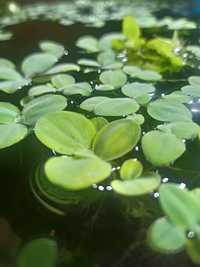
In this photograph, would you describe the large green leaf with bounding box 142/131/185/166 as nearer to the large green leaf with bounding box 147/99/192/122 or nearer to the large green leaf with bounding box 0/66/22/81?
the large green leaf with bounding box 147/99/192/122

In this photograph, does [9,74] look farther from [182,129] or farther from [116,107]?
[182,129]

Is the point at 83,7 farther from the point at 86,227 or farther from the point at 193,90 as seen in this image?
the point at 86,227

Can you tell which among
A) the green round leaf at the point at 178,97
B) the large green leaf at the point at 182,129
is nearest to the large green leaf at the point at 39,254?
the large green leaf at the point at 182,129

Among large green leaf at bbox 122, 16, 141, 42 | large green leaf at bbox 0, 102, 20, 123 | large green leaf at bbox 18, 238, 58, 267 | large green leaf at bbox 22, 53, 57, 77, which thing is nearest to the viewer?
large green leaf at bbox 18, 238, 58, 267

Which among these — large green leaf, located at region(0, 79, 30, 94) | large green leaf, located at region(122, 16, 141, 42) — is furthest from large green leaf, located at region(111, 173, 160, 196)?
large green leaf, located at region(122, 16, 141, 42)

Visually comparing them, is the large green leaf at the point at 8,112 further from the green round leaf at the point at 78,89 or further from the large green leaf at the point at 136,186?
the large green leaf at the point at 136,186

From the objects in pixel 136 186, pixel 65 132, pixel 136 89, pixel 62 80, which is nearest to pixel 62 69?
pixel 62 80

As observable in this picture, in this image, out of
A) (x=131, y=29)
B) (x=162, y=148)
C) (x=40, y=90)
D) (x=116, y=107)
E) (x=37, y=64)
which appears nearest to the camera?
(x=162, y=148)
